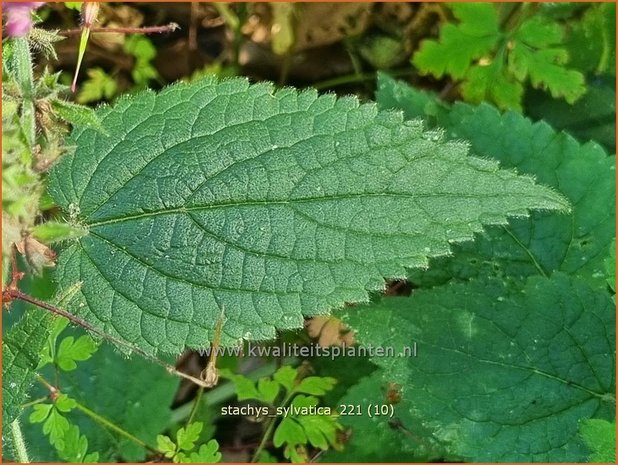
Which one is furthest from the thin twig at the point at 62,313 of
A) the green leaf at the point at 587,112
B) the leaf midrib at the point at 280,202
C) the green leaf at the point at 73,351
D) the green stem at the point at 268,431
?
the green leaf at the point at 587,112

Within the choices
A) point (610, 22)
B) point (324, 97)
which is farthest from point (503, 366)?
point (610, 22)

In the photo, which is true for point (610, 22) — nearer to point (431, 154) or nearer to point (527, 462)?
point (431, 154)

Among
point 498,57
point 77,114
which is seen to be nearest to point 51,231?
point 77,114

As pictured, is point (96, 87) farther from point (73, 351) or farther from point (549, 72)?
point (549, 72)

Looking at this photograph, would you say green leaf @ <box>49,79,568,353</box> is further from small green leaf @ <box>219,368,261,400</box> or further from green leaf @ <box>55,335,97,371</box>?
small green leaf @ <box>219,368,261,400</box>

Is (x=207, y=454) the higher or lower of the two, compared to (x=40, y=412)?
lower

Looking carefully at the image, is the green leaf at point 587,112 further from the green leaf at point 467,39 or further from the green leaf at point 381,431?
the green leaf at point 381,431
